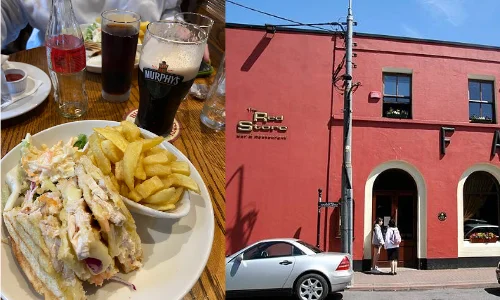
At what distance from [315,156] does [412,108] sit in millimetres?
226

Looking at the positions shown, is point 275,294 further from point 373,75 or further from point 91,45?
point 91,45

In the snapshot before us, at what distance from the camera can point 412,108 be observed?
99 cm

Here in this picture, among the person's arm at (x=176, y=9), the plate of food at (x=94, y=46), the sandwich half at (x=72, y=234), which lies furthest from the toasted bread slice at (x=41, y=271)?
the person's arm at (x=176, y=9)

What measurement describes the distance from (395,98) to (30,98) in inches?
35.6

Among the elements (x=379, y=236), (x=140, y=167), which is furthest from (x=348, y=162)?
(x=140, y=167)

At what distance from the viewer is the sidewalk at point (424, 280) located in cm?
96

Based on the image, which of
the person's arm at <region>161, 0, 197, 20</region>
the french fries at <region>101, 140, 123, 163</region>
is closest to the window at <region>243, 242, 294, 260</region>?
the french fries at <region>101, 140, 123, 163</region>

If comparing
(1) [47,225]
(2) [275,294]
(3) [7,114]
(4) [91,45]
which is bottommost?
(2) [275,294]

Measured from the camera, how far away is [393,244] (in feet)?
3.16

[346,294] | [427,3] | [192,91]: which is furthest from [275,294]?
[192,91]

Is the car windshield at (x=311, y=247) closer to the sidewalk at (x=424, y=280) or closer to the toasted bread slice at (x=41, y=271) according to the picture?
the sidewalk at (x=424, y=280)

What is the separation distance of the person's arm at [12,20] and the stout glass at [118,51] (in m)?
0.84

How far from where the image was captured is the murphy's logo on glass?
1.13m

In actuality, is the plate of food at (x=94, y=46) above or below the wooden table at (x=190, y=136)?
above
